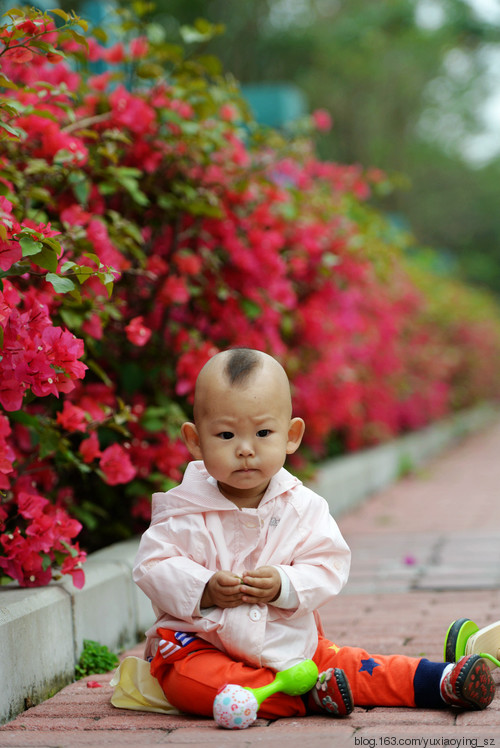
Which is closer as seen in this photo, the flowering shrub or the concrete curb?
the concrete curb

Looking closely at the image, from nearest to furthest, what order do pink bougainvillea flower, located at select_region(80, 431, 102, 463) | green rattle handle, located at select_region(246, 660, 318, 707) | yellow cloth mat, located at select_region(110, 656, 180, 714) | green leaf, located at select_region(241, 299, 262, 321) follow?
green rattle handle, located at select_region(246, 660, 318, 707) < yellow cloth mat, located at select_region(110, 656, 180, 714) < pink bougainvillea flower, located at select_region(80, 431, 102, 463) < green leaf, located at select_region(241, 299, 262, 321)

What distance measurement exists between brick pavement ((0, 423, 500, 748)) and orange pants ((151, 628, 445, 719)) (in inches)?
1.5

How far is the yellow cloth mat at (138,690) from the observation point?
2.71 m

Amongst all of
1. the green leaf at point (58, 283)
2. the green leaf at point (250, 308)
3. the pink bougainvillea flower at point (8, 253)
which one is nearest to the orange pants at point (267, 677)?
the green leaf at point (58, 283)

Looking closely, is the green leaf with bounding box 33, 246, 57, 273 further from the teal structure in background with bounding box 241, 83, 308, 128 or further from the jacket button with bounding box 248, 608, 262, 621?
the teal structure in background with bounding box 241, 83, 308, 128

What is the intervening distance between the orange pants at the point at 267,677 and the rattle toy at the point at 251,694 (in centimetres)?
5

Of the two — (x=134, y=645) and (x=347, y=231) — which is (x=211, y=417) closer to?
(x=134, y=645)

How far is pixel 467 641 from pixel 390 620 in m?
1.08

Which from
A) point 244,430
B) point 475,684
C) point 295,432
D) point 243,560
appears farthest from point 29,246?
point 475,684

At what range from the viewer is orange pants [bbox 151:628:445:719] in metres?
2.55

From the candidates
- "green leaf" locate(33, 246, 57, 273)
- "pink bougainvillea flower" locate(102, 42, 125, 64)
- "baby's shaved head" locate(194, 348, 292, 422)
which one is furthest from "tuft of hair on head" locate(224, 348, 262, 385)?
"pink bougainvillea flower" locate(102, 42, 125, 64)

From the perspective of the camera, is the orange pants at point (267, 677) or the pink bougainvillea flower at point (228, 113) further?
the pink bougainvillea flower at point (228, 113)

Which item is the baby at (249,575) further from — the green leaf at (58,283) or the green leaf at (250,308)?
the green leaf at (250,308)

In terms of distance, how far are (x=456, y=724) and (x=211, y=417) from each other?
3.14 feet
